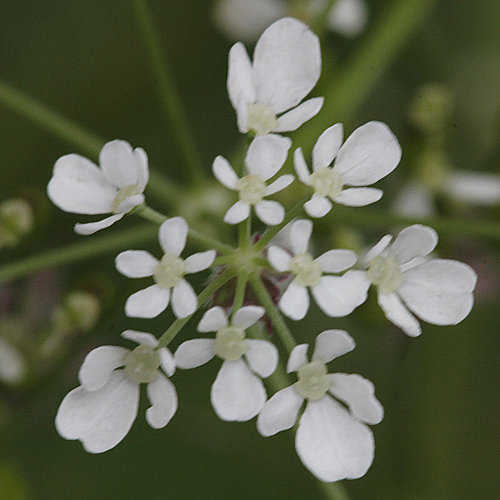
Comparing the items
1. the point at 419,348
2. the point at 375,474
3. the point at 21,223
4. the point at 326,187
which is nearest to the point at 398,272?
the point at 326,187

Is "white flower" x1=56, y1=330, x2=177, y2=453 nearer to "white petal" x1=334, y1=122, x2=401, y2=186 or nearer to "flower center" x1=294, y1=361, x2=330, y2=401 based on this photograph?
"flower center" x1=294, y1=361, x2=330, y2=401

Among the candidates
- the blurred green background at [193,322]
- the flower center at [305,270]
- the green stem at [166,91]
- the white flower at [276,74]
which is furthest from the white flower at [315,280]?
the blurred green background at [193,322]

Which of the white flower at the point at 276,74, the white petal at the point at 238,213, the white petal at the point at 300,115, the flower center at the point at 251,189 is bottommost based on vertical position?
the white petal at the point at 238,213

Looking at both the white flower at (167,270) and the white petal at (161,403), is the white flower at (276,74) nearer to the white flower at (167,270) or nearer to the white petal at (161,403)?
the white flower at (167,270)

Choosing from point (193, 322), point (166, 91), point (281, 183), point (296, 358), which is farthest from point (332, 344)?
point (193, 322)

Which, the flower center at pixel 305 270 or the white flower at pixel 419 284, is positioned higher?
the flower center at pixel 305 270

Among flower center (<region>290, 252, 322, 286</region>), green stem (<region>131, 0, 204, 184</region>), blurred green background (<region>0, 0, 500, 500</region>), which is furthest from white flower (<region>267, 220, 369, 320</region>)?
blurred green background (<region>0, 0, 500, 500</region>)
